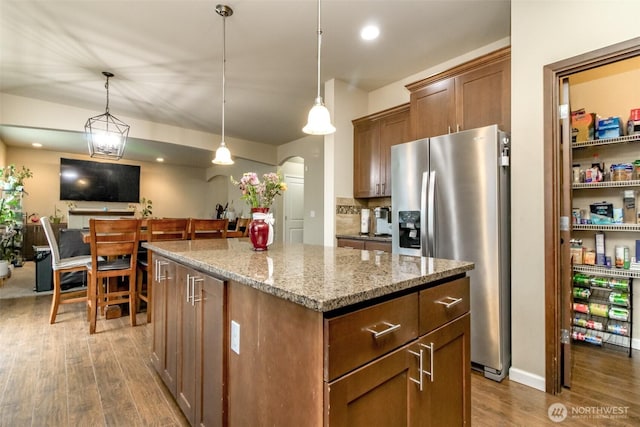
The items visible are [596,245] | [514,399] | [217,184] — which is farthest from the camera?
[217,184]

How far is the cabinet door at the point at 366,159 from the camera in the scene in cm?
366

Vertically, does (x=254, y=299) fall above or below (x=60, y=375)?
above

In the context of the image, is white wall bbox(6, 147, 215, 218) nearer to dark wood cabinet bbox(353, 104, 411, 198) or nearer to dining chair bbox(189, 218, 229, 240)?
dining chair bbox(189, 218, 229, 240)

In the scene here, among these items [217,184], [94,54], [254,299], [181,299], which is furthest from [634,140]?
[217,184]

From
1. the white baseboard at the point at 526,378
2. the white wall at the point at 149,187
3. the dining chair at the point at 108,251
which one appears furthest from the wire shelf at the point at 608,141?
the white wall at the point at 149,187

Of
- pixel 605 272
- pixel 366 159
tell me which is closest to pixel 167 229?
pixel 366 159

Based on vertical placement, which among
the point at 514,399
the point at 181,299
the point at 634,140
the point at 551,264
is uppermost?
the point at 634,140

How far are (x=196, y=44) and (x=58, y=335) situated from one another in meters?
3.03

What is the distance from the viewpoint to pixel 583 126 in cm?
268

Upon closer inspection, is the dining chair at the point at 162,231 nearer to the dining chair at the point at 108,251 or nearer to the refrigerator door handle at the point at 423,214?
the dining chair at the point at 108,251

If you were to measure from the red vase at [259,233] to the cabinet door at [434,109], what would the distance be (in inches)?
71.9

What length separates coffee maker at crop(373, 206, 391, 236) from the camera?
12.2 ft

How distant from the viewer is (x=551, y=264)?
6.53 feet

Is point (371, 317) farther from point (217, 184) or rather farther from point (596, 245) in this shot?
point (217, 184)
